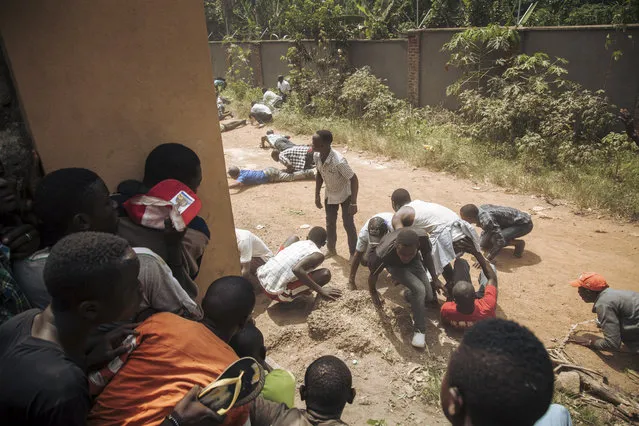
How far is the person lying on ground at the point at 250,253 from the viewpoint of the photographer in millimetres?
4402

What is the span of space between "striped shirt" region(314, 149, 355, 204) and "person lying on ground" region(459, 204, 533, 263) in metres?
1.51

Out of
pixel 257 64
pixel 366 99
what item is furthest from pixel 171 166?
pixel 257 64

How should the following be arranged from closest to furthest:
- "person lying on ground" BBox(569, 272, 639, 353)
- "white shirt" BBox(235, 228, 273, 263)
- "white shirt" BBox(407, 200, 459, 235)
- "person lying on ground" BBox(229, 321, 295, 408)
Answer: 1. "person lying on ground" BBox(229, 321, 295, 408)
2. "person lying on ground" BBox(569, 272, 639, 353)
3. "white shirt" BBox(235, 228, 273, 263)
4. "white shirt" BBox(407, 200, 459, 235)

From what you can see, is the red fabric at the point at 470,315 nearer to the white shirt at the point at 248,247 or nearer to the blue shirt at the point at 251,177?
the white shirt at the point at 248,247

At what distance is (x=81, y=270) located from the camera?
1349 millimetres

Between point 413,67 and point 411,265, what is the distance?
27.8 feet

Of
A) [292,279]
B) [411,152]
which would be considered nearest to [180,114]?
[292,279]

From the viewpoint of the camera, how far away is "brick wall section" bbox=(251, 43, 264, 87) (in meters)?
17.1

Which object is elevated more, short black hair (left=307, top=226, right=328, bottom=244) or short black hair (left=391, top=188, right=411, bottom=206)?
short black hair (left=391, top=188, right=411, bottom=206)

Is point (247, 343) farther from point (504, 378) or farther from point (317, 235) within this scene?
point (317, 235)

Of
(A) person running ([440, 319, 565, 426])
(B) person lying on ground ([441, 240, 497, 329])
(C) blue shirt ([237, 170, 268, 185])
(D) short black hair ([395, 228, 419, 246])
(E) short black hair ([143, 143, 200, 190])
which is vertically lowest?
(C) blue shirt ([237, 170, 268, 185])

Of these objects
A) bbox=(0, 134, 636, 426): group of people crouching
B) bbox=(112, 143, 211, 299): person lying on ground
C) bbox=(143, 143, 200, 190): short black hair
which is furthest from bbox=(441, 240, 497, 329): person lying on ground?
bbox=(143, 143, 200, 190): short black hair

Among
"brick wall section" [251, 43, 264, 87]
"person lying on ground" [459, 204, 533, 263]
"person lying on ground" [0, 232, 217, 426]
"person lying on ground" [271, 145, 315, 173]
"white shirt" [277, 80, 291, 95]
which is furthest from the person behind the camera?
"brick wall section" [251, 43, 264, 87]

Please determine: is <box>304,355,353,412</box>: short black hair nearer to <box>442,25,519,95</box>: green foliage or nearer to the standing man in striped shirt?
the standing man in striped shirt
